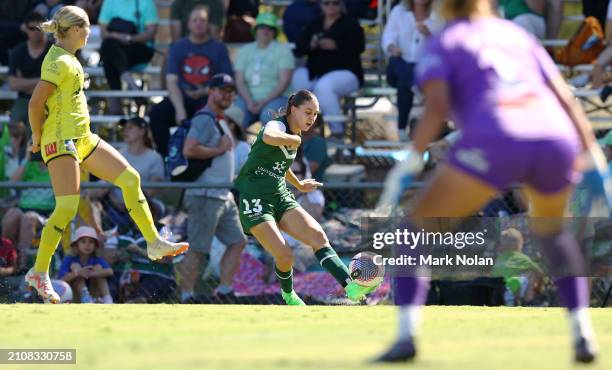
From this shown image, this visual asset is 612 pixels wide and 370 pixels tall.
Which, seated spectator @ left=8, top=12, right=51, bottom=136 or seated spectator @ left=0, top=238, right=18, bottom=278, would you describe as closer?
seated spectator @ left=0, top=238, right=18, bottom=278

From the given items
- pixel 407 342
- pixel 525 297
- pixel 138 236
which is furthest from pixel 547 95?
pixel 138 236

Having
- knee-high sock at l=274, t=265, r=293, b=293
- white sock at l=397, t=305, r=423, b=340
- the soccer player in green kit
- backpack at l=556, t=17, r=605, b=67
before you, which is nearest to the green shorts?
the soccer player in green kit

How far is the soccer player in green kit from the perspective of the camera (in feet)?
33.6

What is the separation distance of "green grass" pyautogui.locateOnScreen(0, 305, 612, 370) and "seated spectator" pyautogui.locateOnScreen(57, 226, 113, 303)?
2507 mm

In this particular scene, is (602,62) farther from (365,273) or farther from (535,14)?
(365,273)

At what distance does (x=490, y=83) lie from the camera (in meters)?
5.95

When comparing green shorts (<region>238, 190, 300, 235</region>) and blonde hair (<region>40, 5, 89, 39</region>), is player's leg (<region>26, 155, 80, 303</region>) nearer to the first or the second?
blonde hair (<region>40, 5, 89, 39</region>)

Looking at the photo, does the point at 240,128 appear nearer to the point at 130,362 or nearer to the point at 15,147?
the point at 15,147

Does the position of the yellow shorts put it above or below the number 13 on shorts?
above

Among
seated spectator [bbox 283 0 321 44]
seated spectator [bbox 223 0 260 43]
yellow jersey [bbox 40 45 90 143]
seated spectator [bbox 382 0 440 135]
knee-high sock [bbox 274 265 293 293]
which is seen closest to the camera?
yellow jersey [bbox 40 45 90 143]

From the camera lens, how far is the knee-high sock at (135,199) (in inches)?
388

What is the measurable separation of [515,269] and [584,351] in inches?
227

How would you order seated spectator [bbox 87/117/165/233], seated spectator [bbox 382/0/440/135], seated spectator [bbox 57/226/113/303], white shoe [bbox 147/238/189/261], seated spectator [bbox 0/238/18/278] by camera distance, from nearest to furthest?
white shoe [bbox 147/238/189/261] → seated spectator [bbox 57/226/113/303] → seated spectator [bbox 0/238/18/278] → seated spectator [bbox 87/117/165/233] → seated spectator [bbox 382/0/440/135]

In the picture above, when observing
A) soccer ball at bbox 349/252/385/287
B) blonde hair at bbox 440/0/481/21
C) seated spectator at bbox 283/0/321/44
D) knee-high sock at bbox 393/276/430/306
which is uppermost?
blonde hair at bbox 440/0/481/21
